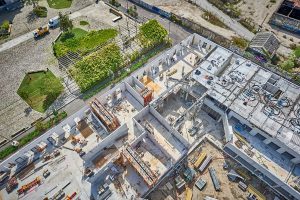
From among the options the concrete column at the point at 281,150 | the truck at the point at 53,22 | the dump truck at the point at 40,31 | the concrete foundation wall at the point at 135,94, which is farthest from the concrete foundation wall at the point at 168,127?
the truck at the point at 53,22

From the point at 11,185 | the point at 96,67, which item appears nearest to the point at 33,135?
the point at 11,185

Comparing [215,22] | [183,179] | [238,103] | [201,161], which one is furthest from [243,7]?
[183,179]

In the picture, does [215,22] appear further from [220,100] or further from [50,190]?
[50,190]

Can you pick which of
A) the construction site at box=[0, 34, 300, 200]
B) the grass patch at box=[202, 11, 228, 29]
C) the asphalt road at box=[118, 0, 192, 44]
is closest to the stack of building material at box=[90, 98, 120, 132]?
the construction site at box=[0, 34, 300, 200]

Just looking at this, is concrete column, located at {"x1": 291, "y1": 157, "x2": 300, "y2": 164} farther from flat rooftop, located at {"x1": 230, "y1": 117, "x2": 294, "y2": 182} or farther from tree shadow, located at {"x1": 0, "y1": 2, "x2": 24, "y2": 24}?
tree shadow, located at {"x1": 0, "y1": 2, "x2": 24, "y2": 24}

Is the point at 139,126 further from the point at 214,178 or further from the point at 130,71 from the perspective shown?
the point at 130,71
